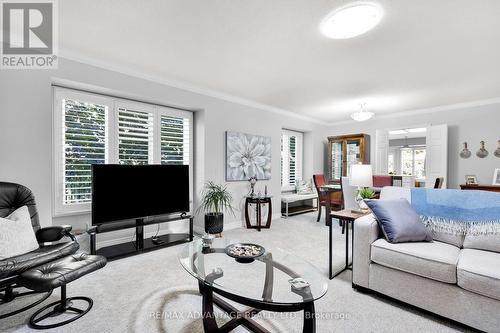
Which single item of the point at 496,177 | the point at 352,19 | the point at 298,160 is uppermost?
the point at 352,19

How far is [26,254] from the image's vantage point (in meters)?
1.99

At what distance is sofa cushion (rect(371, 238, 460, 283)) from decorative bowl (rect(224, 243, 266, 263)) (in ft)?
3.45

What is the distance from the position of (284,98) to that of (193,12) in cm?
278

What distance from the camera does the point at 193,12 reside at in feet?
6.77

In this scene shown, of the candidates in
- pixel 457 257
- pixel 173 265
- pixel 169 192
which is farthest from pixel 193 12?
pixel 457 257

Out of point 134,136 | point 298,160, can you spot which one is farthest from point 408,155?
point 134,136

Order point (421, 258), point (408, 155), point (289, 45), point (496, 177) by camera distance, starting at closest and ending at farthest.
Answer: point (421, 258) < point (289, 45) < point (496, 177) < point (408, 155)

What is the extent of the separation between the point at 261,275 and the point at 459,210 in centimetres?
199

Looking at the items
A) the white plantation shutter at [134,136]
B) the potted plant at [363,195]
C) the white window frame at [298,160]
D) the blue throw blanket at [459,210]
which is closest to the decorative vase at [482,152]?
the blue throw blanket at [459,210]

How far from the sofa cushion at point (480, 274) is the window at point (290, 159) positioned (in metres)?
4.42

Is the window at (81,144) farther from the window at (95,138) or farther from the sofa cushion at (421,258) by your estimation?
the sofa cushion at (421,258)

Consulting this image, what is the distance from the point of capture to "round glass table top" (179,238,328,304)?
4.75ft

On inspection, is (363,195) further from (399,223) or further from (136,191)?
(136,191)

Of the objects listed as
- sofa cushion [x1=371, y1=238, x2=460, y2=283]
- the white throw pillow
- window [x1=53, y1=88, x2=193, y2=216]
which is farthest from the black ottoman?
sofa cushion [x1=371, y1=238, x2=460, y2=283]
